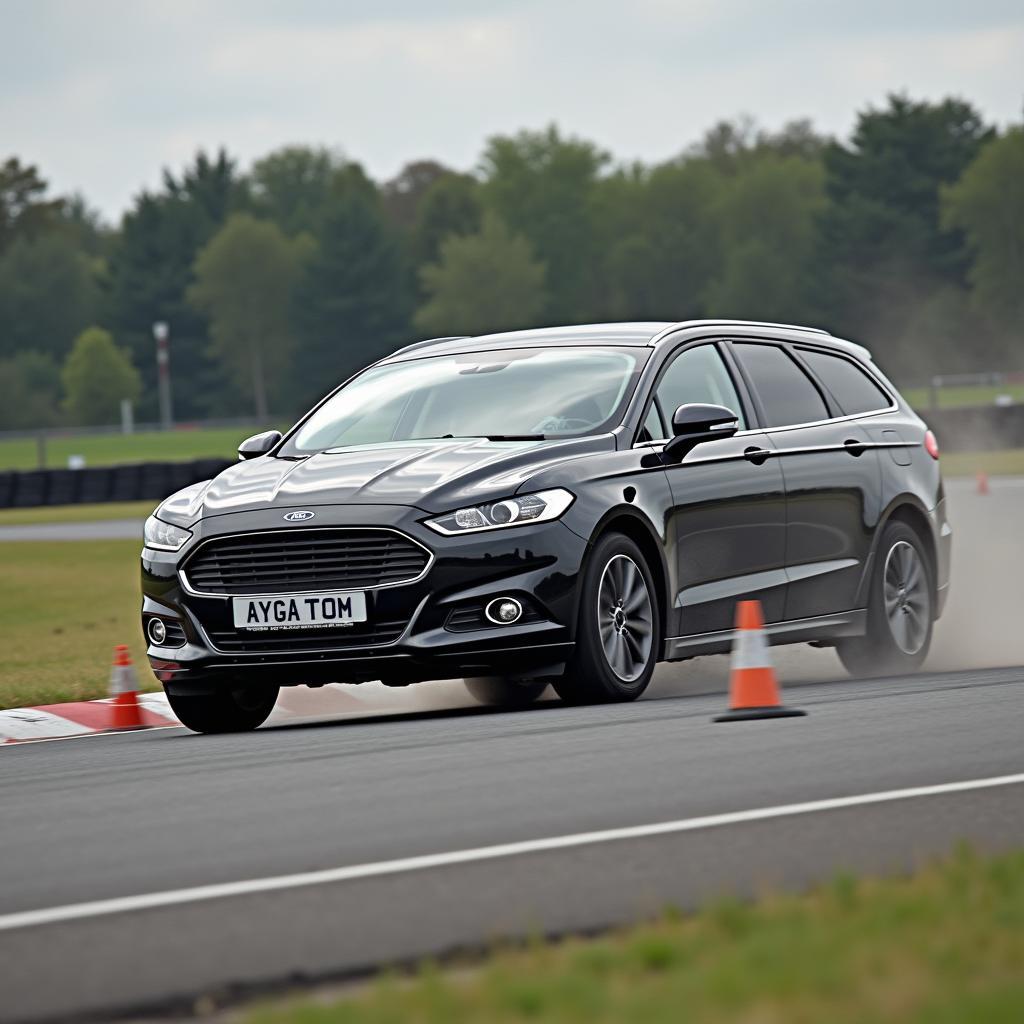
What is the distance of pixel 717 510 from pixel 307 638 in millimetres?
2161

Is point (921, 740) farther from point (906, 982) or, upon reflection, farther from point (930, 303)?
point (930, 303)

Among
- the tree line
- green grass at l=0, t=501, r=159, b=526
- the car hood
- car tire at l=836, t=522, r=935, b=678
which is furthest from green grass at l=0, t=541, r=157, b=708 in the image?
the tree line

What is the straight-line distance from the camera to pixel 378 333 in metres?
132

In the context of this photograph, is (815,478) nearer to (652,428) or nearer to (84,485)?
(652,428)

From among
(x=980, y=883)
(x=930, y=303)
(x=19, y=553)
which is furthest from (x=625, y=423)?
(x=930, y=303)

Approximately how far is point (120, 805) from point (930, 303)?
4334 inches

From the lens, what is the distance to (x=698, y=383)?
1101cm

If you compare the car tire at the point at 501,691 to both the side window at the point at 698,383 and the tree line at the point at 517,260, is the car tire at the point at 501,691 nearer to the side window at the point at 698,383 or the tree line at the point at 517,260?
the side window at the point at 698,383

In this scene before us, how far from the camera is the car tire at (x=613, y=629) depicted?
9477mm

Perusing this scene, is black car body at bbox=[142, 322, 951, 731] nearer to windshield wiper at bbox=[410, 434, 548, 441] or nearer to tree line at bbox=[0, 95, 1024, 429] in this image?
windshield wiper at bbox=[410, 434, 548, 441]

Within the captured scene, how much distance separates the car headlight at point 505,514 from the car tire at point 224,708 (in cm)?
127

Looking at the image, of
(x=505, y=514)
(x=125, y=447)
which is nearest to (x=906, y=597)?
(x=505, y=514)

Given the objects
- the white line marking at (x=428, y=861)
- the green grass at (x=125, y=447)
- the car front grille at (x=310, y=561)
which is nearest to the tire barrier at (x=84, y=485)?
the green grass at (x=125, y=447)

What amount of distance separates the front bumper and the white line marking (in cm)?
275
